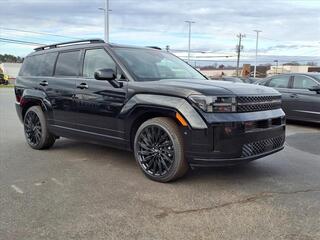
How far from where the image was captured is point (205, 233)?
139 inches

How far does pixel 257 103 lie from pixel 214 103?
72cm

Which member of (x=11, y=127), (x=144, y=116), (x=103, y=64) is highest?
(x=103, y=64)

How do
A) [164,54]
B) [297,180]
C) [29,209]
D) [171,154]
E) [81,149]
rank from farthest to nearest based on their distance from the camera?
[81,149] < [164,54] < [297,180] < [171,154] < [29,209]

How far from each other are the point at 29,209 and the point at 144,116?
6.33ft

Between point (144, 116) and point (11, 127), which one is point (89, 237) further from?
point (11, 127)

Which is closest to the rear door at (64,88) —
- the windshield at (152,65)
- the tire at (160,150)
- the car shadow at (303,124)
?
the windshield at (152,65)

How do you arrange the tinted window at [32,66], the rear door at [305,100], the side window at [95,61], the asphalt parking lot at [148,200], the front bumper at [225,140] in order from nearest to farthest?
1. the asphalt parking lot at [148,200]
2. the front bumper at [225,140]
3. the side window at [95,61]
4. the tinted window at [32,66]
5. the rear door at [305,100]

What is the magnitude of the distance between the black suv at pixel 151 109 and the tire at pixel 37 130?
2 centimetres

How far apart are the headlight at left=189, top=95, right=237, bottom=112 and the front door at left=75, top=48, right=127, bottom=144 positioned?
1176mm

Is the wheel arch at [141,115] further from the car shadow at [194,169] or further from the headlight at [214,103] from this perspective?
the car shadow at [194,169]

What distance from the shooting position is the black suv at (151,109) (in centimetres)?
461

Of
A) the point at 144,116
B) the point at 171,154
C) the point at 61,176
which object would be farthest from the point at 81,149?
the point at 171,154

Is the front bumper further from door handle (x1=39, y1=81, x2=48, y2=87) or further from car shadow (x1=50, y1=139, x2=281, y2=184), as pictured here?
door handle (x1=39, y1=81, x2=48, y2=87)

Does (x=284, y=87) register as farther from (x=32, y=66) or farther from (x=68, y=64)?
(x=32, y=66)
